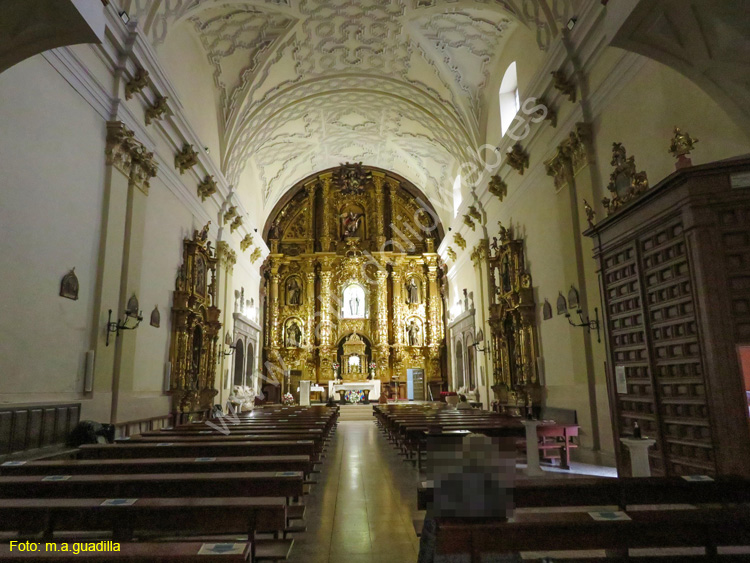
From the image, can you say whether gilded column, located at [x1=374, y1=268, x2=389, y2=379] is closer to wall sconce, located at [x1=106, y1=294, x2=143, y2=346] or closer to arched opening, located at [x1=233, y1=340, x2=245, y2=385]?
arched opening, located at [x1=233, y1=340, x2=245, y2=385]

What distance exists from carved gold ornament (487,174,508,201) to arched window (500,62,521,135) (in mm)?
1150

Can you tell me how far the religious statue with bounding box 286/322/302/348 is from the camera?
23000mm

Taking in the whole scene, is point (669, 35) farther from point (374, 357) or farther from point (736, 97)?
point (374, 357)

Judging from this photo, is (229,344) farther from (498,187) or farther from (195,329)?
(498,187)

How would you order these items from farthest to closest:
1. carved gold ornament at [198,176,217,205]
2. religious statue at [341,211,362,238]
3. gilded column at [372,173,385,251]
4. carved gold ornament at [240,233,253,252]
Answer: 1. religious statue at [341,211,362,238]
2. gilded column at [372,173,385,251]
3. carved gold ornament at [240,233,253,252]
4. carved gold ornament at [198,176,217,205]

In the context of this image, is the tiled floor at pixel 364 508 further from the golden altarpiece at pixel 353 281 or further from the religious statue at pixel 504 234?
the golden altarpiece at pixel 353 281

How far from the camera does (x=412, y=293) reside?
2398 cm

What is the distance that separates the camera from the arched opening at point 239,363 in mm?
17572

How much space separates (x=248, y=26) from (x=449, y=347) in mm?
14565

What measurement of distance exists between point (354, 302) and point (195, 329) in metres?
12.4

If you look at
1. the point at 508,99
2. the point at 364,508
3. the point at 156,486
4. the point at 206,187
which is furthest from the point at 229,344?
the point at 156,486

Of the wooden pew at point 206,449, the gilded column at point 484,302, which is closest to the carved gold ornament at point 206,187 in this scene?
the gilded column at point 484,302

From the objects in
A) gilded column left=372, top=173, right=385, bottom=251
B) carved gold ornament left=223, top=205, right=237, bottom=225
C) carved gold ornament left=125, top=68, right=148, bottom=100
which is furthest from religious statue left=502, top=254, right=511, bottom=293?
gilded column left=372, top=173, right=385, bottom=251

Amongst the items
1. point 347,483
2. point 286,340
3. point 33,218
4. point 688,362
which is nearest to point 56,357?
point 33,218
